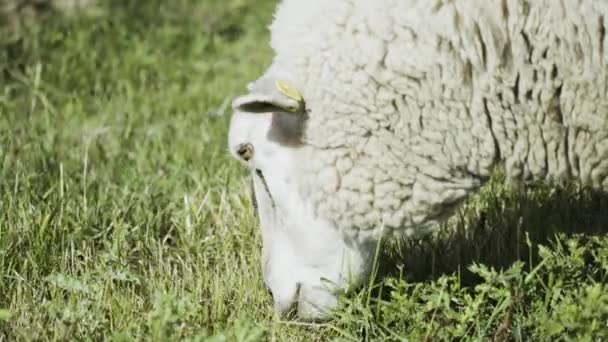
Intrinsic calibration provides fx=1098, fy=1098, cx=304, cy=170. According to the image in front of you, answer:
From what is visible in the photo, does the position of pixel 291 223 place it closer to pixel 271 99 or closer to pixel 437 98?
pixel 271 99

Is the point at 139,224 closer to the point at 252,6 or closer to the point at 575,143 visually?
the point at 575,143

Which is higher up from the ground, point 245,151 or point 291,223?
point 245,151

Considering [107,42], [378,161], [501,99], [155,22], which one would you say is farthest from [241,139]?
[155,22]

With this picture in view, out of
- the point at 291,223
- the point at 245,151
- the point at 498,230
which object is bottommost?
the point at 498,230

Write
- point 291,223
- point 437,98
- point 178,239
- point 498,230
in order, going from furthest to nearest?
point 178,239 < point 498,230 < point 291,223 < point 437,98

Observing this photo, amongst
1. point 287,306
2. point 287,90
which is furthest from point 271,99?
point 287,306

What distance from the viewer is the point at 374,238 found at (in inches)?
134

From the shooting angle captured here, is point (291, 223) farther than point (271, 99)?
Yes

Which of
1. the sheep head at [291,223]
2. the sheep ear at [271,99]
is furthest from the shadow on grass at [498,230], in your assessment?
the sheep ear at [271,99]

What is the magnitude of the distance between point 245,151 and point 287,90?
319 mm

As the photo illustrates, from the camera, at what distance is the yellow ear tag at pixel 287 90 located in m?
3.27

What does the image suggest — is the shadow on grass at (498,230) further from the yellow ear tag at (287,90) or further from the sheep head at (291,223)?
the yellow ear tag at (287,90)

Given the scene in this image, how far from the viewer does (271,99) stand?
325cm

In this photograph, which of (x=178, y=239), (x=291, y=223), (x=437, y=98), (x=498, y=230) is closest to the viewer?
(x=437, y=98)
